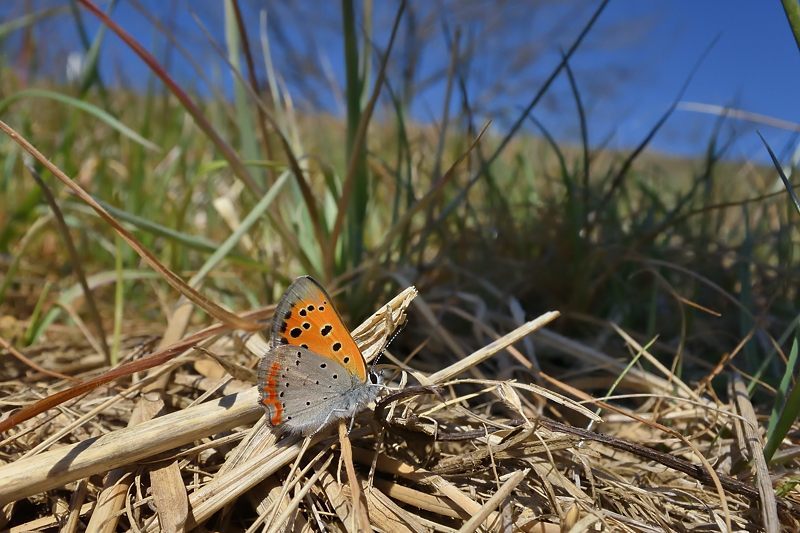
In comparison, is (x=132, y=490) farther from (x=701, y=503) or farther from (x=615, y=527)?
(x=701, y=503)

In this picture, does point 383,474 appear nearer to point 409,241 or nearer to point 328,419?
point 328,419

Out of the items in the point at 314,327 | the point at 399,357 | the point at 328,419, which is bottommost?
the point at 399,357

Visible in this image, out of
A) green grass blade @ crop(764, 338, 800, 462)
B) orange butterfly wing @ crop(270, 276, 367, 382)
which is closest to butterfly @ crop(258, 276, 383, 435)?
orange butterfly wing @ crop(270, 276, 367, 382)

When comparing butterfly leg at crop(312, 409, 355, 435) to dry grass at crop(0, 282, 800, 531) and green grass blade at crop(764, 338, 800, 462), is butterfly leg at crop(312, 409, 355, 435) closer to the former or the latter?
dry grass at crop(0, 282, 800, 531)

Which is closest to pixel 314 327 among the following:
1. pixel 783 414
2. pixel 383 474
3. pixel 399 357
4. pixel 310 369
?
pixel 310 369

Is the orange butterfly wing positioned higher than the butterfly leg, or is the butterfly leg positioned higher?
the orange butterfly wing

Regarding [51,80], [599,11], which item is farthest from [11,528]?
[51,80]
